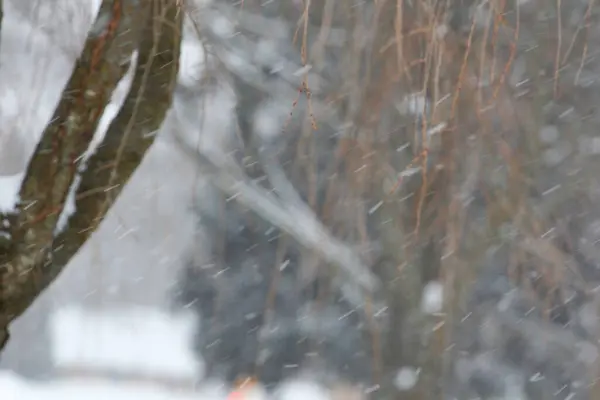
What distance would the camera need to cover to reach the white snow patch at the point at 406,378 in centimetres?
373

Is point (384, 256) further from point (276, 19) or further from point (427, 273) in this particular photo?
point (276, 19)

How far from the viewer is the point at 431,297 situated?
4227 mm

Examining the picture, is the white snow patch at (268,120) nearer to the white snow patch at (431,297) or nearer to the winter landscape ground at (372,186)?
the winter landscape ground at (372,186)

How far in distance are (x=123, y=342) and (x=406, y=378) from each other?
Result: 8867 mm

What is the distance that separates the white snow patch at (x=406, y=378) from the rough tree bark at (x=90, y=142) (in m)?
2.37

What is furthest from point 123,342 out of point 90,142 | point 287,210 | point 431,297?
point 90,142

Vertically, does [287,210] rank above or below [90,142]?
above

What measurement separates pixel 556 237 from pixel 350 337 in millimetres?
2132

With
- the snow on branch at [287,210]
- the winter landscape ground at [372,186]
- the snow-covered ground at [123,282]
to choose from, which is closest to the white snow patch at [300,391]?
the winter landscape ground at [372,186]

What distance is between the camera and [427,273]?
3768mm

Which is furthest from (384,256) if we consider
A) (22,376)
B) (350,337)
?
(22,376)

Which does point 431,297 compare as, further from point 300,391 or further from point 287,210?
point 300,391

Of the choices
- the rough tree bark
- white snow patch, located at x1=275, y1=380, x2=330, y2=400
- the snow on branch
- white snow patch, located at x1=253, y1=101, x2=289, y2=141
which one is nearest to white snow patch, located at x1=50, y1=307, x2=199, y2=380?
white snow patch, located at x1=275, y1=380, x2=330, y2=400

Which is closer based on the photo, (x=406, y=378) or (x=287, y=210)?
(x=406, y=378)
